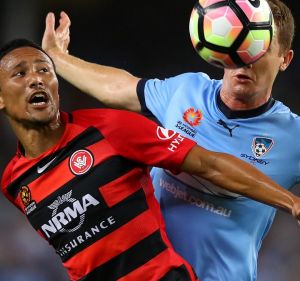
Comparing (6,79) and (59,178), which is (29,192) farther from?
(6,79)

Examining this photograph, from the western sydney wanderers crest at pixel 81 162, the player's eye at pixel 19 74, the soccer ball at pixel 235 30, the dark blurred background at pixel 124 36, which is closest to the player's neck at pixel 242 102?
the soccer ball at pixel 235 30

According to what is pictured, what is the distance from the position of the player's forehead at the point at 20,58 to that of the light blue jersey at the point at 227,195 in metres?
0.63

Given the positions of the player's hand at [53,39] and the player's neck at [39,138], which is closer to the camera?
the player's neck at [39,138]

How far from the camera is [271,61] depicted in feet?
9.09

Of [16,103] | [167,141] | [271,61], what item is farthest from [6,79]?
[271,61]

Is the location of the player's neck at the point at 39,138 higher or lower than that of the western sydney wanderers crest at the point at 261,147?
higher

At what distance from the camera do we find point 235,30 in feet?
8.35

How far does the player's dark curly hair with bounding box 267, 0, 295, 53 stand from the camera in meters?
2.77

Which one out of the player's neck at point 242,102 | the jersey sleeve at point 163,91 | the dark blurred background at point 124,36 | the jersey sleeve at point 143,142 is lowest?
the dark blurred background at point 124,36

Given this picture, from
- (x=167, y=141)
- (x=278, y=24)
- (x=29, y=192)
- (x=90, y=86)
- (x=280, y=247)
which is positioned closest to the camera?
(x=167, y=141)

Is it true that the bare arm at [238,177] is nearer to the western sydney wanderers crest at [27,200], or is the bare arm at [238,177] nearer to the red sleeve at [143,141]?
the red sleeve at [143,141]

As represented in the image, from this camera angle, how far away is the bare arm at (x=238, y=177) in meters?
2.23

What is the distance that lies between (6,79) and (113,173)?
0.59 meters

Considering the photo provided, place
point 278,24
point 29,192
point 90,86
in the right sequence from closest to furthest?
1. point 29,192
2. point 278,24
3. point 90,86
